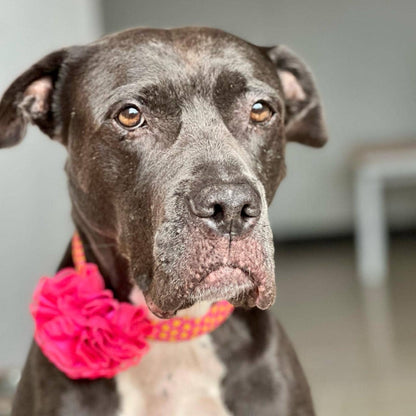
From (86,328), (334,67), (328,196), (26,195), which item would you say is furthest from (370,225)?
(86,328)

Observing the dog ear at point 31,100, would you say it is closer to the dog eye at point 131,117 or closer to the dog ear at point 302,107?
the dog eye at point 131,117

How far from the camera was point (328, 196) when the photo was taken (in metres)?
6.63

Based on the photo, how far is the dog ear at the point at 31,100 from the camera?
1861 millimetres

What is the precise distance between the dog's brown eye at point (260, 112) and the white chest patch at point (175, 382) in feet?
1.54

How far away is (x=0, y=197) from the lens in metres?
3.44

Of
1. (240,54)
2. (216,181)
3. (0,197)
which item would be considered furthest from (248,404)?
(0,197)

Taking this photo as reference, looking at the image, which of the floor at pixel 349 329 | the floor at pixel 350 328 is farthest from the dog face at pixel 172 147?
the floor at pixel 350 328

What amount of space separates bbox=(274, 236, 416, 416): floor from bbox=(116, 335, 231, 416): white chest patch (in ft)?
5.42

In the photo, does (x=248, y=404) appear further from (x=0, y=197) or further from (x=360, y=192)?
(x=360, y=192)

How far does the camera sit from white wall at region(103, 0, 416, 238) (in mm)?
6488

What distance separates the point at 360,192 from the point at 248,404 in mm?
4026

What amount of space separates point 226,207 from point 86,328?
1.54 feet


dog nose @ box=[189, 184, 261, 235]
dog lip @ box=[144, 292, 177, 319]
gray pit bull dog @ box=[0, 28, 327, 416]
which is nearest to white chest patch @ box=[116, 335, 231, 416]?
gray pit bull dog @ box=[0, 28, 327, 416]

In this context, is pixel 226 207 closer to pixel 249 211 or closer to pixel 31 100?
pixel 249 211
